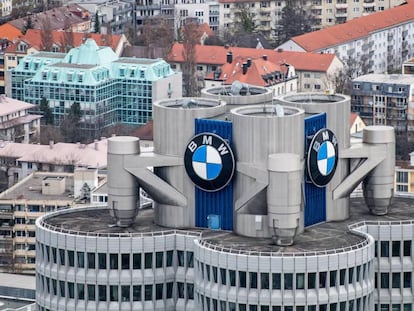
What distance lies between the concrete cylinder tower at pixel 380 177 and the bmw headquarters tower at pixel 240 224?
0.06 m

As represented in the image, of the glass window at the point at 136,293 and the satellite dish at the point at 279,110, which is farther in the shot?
the glass window at the point at 136,293

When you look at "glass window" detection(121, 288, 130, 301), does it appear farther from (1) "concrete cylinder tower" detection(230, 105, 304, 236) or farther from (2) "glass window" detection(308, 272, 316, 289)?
(2) "glass window" detection(308, 272, 316, 289)

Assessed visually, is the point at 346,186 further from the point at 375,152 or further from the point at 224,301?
the point at 224,301

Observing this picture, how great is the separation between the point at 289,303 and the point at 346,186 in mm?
8359

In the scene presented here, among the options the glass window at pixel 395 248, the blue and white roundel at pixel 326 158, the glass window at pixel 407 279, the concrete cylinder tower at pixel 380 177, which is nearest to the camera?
the blue and white roundel at pixel 326 158

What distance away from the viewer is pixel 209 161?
112625 mm

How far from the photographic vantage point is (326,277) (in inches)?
4301

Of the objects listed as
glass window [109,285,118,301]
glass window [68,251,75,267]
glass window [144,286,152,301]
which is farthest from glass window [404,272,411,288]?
glass window [68,251,75,267]

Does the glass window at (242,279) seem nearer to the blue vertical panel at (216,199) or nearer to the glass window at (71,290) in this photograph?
the blue vertical panel at (216,199)

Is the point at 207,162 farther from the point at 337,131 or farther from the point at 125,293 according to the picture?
the point at 125,293

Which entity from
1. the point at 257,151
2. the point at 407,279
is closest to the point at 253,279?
the point at 257,151

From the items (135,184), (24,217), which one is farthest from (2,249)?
(135,184)

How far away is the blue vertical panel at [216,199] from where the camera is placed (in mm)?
112375

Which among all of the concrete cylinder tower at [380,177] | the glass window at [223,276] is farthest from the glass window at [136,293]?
the concrete cylinder tower at [380,177]
